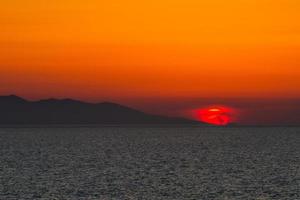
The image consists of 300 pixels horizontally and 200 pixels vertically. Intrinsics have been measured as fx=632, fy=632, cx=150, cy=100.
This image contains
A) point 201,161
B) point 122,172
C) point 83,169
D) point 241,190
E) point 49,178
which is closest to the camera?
point 241,190

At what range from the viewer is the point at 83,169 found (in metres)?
106

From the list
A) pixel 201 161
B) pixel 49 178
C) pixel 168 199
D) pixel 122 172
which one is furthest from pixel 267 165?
pixel 168 199

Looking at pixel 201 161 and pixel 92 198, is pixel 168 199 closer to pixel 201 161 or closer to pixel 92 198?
pixel 92 198

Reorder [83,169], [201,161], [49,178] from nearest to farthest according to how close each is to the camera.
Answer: [49,178], [83,169], [201,161]

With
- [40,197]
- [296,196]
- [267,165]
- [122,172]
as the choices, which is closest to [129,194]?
[40,197]

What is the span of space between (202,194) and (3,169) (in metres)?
45.2

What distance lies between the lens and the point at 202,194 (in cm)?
7112

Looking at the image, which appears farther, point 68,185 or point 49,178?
point 49,178

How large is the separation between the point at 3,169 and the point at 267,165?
4720 cm

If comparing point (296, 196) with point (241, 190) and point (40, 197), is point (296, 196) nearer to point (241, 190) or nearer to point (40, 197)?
point (241, 190)

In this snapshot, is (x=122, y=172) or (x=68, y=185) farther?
(x=122, y=172)

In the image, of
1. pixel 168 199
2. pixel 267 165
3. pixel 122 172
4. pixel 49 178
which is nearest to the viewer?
pixel 168 199

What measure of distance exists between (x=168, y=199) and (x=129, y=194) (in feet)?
18.2

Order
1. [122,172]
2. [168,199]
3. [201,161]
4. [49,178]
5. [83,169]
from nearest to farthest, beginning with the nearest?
[168,199] → [49,178] → [122,172] → [83,169] → [201,161]
